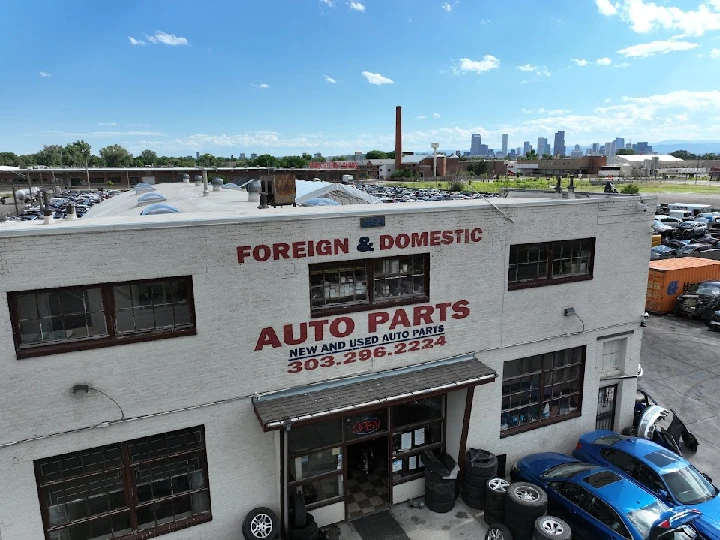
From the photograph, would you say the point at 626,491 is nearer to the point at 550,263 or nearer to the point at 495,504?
the point at 495,504

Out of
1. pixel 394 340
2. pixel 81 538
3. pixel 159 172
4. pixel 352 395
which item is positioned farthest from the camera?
pixel 159 172

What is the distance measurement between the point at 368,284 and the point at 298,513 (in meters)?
4.81

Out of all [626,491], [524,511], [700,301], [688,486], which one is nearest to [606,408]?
[688,486]

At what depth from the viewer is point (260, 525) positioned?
9336 millimetres

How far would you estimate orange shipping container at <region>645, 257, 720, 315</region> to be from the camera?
24.7 metres

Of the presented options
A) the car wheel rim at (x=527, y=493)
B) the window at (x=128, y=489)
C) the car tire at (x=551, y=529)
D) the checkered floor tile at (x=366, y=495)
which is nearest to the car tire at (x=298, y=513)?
the checkered floor tile at (x=366, y=495)

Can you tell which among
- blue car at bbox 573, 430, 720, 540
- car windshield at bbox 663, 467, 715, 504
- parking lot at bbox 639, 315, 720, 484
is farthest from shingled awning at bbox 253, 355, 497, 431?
parking lot at bbox 639, 315, 720, 484

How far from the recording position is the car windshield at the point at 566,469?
34.9ft

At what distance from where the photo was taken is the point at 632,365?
1330cm

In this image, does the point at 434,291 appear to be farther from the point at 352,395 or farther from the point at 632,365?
the point at 632,365

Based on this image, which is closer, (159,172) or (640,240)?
(640,240)

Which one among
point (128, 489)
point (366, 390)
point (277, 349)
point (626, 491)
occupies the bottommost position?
point (626, 491)

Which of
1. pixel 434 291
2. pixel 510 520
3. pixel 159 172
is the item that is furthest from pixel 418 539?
pixel 159 172

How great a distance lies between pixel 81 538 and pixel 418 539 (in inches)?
250
